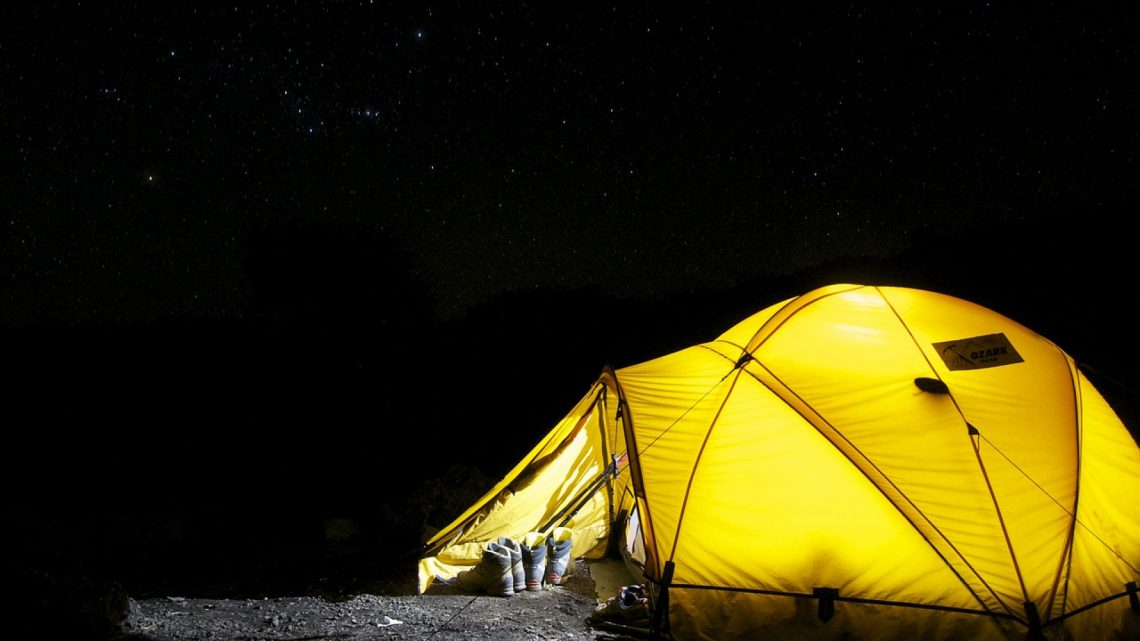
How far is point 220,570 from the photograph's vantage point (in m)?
9.73

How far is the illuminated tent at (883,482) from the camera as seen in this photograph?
14.9 ft

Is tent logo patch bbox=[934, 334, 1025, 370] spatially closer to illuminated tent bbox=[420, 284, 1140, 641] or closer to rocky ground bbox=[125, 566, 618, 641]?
illuminated tent bbox=[420, 284, 1140, 641]

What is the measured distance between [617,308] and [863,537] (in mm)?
35765

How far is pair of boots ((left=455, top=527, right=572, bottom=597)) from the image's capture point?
6.16m

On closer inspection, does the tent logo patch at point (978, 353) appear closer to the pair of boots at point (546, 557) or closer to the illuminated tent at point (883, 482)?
the illuminated tent at point (883, 482)

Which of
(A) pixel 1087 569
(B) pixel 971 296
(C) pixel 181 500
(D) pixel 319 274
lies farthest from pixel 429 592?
(D) pixel 319 274

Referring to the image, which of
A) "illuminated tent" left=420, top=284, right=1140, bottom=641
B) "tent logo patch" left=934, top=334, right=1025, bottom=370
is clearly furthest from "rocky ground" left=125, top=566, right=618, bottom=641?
"tent logo patch" left=934, top=334, right=1025, bottom=370

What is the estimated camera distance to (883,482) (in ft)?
16.1

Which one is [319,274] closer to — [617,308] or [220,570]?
[617,308]

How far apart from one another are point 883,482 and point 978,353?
1670 millimetres

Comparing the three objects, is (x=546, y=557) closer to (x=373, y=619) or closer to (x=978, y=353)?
(x=373, y=619)

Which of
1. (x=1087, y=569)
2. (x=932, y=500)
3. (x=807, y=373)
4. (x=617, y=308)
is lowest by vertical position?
(x=1087, y=569)

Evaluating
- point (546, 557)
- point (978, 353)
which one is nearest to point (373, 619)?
point (546, 557)

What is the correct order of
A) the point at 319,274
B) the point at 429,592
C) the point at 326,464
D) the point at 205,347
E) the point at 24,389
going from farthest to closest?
the point at 205,347 → the point at 319,274 → the point at 24,389 → the point at 326,464 → the point at 429,592
